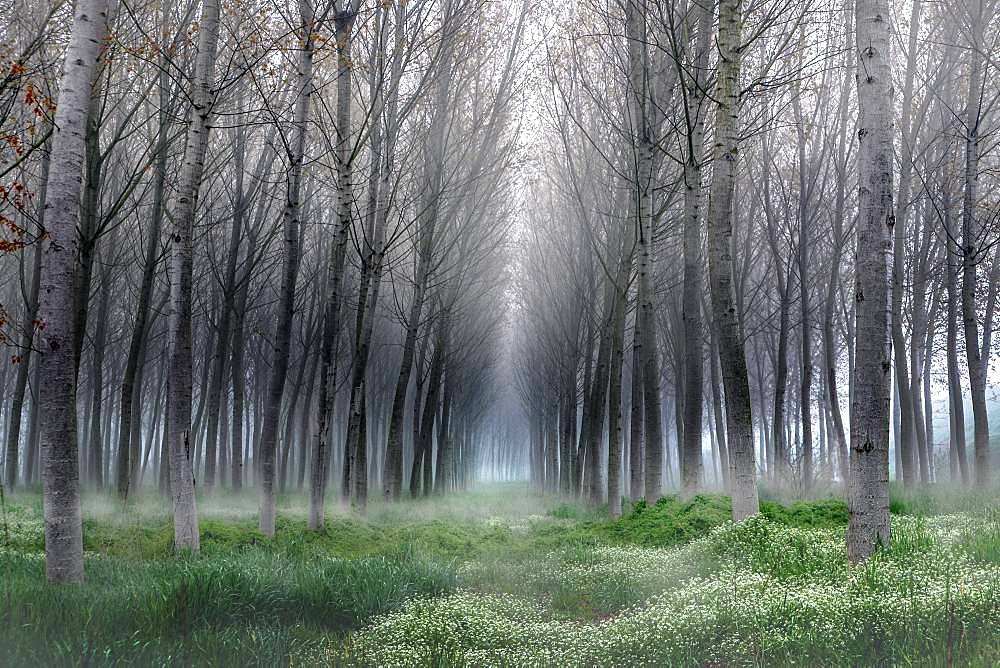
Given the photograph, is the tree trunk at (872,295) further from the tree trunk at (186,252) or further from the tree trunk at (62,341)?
the tree trunk at (186,252)

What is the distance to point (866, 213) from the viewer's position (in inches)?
244

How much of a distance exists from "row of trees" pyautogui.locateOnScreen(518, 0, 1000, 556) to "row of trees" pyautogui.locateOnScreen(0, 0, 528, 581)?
2491mm

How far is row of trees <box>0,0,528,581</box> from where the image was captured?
20.5ft

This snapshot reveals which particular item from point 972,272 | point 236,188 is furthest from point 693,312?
point 236,188

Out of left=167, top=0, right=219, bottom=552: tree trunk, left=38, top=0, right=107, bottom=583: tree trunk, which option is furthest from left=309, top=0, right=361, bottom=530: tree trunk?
left=38, top=0, right=107, bottom=583: tree trunk

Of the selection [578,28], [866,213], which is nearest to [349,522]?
[866,213]

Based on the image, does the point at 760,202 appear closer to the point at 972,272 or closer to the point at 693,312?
the point at 972,272

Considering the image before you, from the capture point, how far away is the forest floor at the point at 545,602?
428 centimetres

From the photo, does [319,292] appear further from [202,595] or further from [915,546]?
[915,546]

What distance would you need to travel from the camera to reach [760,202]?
1705 cm

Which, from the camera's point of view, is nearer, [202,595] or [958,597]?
[958,597]

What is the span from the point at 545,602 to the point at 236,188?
12.6m

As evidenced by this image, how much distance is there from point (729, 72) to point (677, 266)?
11142 millimetres

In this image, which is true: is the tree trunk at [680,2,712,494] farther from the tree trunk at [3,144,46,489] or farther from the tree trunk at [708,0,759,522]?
the tree trunk at [3,144,46,489]
